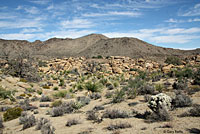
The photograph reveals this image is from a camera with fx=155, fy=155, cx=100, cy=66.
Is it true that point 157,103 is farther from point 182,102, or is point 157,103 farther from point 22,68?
point 22,68

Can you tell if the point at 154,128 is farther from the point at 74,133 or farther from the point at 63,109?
the point at 63,109

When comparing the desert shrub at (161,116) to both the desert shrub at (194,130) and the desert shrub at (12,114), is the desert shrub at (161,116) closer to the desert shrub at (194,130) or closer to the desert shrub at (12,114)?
the desert shrub at (194,130)

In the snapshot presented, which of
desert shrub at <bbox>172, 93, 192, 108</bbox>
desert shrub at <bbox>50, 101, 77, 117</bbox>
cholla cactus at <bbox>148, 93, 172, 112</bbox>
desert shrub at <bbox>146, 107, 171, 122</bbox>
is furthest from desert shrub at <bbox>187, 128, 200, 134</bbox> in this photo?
desert shrub at <bbox>50, 101, 77, 117</bbox>

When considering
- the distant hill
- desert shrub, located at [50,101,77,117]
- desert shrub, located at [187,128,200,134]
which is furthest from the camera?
the distant hill

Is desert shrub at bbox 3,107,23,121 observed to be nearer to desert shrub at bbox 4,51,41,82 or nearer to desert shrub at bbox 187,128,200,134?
desert shrub at bbox 187,128,200,134

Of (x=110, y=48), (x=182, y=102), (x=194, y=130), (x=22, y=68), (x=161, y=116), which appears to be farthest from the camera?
(x=110, y=48)

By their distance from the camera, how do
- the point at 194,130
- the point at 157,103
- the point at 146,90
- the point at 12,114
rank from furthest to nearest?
the point at 146,90, the point at 12,114, the point at 157,103, the point at 194,130

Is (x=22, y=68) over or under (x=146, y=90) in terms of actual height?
over

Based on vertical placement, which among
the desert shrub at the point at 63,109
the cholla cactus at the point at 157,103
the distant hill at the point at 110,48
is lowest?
the desert shrub at the point at 63,109

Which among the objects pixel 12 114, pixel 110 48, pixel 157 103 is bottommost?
pixel 12 114

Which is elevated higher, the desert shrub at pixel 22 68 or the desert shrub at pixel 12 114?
the desert shrub at pixel 22 68

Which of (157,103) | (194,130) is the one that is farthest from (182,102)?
(194,130)

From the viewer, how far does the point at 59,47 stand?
11694 cm

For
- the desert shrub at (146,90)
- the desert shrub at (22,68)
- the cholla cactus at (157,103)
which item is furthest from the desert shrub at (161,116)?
the desert shrub at (22,68)
